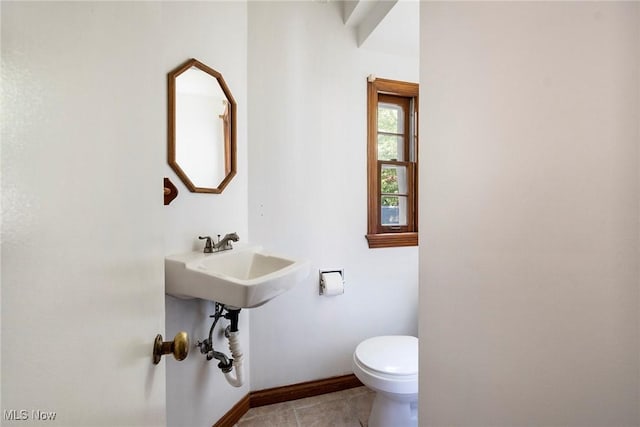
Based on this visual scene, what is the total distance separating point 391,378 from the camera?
126cm

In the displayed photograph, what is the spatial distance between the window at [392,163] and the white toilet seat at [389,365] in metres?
0.65

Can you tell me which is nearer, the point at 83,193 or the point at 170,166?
the point at 83,193

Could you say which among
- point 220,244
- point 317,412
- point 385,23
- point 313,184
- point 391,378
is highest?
point 385,23

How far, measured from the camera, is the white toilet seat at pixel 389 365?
1249 mm

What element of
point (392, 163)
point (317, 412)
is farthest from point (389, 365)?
point (392, 163)

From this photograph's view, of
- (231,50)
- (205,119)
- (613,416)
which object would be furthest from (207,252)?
(613,416)

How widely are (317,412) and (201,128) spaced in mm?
1724

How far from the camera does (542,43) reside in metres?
0.48

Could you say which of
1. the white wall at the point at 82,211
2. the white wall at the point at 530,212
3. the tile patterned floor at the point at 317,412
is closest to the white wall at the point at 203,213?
the tile patterned floor at the point at 317,412

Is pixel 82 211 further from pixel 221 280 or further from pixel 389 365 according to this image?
pixel 389 365

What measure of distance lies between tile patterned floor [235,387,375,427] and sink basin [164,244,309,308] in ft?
3.04

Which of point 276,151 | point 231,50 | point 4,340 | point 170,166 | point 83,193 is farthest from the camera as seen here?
point 276,151

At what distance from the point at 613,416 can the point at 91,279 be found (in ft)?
2.41

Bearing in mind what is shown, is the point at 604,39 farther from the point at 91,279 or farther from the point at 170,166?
the point at 170,166
